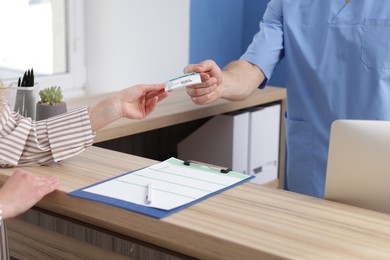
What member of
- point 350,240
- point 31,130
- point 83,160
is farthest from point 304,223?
A: point 31,130

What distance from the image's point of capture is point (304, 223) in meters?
1.24

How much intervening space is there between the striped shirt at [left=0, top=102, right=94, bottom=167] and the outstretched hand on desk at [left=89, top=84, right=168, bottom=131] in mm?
31

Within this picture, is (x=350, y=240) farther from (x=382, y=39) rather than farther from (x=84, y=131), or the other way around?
(x=382, y=39)

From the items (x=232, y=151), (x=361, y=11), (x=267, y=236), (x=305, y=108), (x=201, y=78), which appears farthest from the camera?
(x=232, y=151)

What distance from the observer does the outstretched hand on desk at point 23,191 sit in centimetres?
137

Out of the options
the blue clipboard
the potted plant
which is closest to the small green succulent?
the potted plant

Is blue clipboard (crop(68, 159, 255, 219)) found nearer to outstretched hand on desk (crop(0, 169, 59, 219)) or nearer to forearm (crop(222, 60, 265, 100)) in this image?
outstretched hand on desk (crop(0, 169, 59, 219))

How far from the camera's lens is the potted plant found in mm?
1870

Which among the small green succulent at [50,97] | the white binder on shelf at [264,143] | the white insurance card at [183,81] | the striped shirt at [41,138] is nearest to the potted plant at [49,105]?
the small green succulent at [50,97]

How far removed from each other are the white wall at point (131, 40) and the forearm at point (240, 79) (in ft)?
3.25

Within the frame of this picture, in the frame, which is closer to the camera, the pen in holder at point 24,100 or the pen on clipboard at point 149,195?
the pen on clipboard at point 149,195

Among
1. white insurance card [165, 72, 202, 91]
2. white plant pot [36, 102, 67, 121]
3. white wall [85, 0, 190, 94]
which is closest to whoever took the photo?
white insurance card [165, 72, 202, 91]

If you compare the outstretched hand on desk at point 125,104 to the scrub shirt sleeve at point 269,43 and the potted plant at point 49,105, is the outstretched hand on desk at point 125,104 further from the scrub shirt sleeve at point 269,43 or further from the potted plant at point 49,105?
the scrub shirt sleeve at point 269,43

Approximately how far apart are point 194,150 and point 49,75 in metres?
0.74
